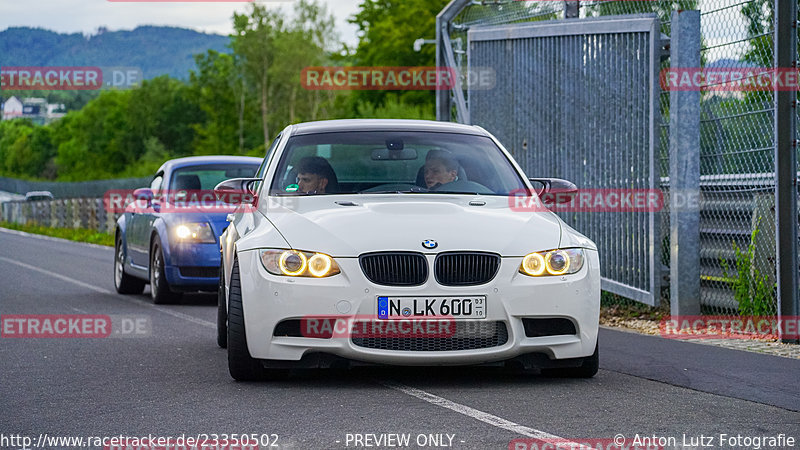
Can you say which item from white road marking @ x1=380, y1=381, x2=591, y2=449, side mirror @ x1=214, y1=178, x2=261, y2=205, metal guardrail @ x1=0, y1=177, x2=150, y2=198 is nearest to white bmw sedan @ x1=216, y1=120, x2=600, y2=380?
white road marking @ x1=380, y1=381, x2=591, y2=449

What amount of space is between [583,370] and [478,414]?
154 centimetres

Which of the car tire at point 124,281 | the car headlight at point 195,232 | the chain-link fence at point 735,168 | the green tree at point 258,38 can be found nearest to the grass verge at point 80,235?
the car tire at point 124,281

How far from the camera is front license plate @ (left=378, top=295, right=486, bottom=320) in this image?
22.9ft

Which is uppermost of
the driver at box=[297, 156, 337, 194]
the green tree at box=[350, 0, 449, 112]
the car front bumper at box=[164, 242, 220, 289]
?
the green tree at box=[350, 0, 449, 112]

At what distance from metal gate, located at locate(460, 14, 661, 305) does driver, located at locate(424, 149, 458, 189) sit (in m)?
3.84

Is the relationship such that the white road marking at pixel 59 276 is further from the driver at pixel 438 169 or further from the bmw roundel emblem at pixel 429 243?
the bmw roundel emblem at pixel 429 243

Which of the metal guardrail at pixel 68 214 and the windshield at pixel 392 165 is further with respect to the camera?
the metal guardrail at pixel 68 214

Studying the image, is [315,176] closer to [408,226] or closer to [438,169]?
[438,169]

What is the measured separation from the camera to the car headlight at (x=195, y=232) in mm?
14094

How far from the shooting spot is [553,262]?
287 inches

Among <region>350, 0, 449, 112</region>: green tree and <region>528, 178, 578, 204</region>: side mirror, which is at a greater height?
<region>350, 0, 449, 112</region>: green tree

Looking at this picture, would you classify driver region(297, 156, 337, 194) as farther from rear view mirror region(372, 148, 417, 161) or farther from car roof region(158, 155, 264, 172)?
car roof region(158, 155, 264, 172)

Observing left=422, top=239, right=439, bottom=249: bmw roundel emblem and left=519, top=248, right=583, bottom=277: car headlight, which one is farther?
left=519, top=248, right=583, bottom=277: car headlight

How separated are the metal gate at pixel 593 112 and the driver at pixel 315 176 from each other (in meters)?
4.33
